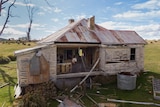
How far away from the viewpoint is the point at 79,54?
62.0 feet

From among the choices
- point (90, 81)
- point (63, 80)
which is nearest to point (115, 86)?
point (90, 81)

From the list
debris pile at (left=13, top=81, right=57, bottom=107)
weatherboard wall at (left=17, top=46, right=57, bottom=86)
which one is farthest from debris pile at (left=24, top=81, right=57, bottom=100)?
weatherboard wall at (left=17, top=46, right=57, bottom=86)

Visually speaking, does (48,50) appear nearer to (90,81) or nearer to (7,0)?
(90,81)

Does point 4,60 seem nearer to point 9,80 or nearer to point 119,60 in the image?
point 9,80

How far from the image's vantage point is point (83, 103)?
45.6 ft

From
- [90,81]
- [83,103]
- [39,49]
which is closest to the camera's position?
[83,103]

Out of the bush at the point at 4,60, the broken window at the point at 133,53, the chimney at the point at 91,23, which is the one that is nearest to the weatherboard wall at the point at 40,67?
the chimney at the point at 91,23

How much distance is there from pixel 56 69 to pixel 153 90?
8.71 meters

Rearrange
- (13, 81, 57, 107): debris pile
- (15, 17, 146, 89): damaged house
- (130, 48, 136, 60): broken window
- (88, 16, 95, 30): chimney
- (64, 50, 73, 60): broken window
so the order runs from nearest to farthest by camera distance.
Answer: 1. (13, 81, 57, 107): debris pile
2. (15, 17, 146, 89): damaged house
3. (88, 16, 95, 30): chimney
4. (64, 50, 73, 60): broken window
5. (130, 48, 136, 60): broken window

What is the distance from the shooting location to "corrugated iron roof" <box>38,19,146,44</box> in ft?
56.0

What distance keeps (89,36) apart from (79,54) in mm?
2083

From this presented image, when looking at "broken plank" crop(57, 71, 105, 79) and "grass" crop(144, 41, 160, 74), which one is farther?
"grass" crop(144, 41, 160, 74)

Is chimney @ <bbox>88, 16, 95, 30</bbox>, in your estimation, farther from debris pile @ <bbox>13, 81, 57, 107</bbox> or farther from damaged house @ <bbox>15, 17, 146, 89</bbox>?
debris pile @ <bbox>13, 81, 57, 107</bbox>

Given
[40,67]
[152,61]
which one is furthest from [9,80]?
[152,61]
